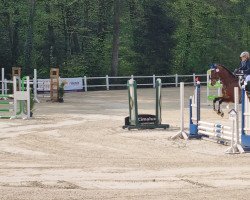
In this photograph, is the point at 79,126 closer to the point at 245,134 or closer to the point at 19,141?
the point at 19,141

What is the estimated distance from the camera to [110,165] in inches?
499

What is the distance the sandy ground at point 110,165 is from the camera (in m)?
9.80

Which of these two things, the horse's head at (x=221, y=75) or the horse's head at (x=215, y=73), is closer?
the horse's head at (x=221, y=75)

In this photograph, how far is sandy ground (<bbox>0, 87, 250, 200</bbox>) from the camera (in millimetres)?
9797

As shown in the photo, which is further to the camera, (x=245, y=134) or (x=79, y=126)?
(x=79, y=126)

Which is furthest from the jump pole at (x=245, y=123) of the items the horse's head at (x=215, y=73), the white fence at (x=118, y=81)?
the white fence at (x=118, y=81)

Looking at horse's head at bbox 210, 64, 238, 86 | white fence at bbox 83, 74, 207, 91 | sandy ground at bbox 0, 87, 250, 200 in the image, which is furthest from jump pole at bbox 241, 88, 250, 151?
white fence at bbox 83, 74, 207, 91

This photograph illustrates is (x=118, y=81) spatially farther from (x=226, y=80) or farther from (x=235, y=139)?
(x=235, y=139)

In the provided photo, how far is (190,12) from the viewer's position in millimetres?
58406

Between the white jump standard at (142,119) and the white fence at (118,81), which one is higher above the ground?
the white fence at (118,81)

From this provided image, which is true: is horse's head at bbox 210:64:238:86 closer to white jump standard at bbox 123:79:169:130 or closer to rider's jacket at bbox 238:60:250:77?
rider's jacket at bbox 238:60:250:77

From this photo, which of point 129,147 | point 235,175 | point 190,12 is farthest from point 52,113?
point 190,12

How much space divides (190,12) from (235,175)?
48359mm

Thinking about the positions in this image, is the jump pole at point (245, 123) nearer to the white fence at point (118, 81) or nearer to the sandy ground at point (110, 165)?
the sandy ground at point (110, 165)
